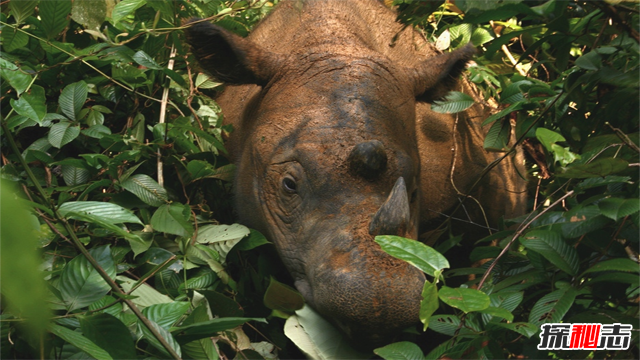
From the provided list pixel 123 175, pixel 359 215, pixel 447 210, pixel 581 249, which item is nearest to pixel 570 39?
pixel 581 249

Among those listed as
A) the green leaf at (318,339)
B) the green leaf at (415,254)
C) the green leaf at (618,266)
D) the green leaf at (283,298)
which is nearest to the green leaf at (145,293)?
the green leaf at (283,298)

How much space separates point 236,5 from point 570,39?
6.99 ft

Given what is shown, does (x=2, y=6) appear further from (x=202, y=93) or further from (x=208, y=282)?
(x=208, y=282)

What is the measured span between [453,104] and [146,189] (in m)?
1.61

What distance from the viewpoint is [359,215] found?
2703 mm

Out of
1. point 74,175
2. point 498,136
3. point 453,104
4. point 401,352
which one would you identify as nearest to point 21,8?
point 74,175

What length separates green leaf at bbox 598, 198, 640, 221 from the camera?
2.09 metres

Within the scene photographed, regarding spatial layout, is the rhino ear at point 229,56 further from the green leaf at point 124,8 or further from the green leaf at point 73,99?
the green leaf at point 73,99

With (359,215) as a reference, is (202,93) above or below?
above

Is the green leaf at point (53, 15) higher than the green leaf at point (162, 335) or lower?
higher

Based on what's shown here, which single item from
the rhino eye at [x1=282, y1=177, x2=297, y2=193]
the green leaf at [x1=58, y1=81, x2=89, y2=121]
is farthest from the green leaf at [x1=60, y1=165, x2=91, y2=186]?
the rhino eye at [x1=282, y1=177, x2=297, y2=193]

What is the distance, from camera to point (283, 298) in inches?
109

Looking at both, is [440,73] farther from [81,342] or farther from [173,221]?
[81,342]

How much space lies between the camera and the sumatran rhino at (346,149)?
2.50 metres
